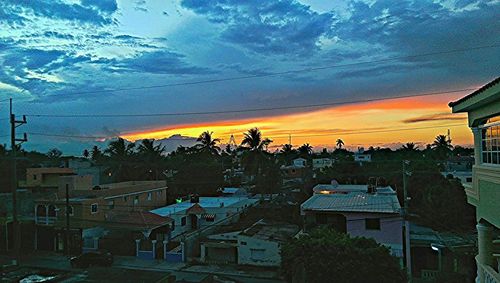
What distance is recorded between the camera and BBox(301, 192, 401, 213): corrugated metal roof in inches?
591

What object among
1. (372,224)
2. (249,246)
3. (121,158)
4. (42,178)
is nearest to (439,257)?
(372,224)

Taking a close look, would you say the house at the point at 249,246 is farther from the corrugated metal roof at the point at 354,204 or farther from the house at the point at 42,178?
the house at the point at 42,178

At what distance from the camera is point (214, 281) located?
47.9 ft

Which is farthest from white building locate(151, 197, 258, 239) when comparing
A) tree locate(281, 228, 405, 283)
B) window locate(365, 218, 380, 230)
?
tree locate(281, 228, 405, 283)

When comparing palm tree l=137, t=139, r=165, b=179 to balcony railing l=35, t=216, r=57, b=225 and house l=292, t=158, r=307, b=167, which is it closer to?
balcony railing l=35, t=216, r=57, b=225

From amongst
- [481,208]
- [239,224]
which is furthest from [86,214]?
[481,208]

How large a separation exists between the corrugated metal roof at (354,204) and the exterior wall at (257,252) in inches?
99.5

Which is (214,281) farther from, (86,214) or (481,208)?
(481,208)

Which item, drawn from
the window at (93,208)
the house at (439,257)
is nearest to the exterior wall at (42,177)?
the window at (93,208)

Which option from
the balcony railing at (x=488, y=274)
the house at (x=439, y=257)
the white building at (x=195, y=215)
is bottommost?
the house at (x=439, y=257)

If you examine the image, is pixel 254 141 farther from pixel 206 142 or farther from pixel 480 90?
pixel 480 90

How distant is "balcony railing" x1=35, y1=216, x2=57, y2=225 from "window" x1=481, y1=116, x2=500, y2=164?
21468 millimetres

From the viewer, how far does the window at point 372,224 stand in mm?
14920

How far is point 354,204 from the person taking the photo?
15891 mm
